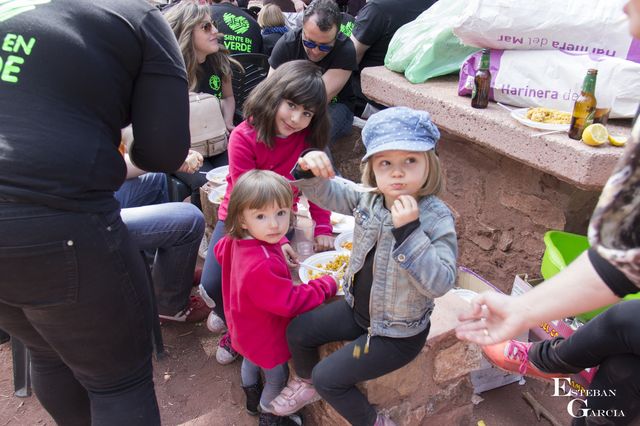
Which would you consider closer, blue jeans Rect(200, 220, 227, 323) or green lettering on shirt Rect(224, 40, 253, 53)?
blue jeans Rect(200, 220, 227, 323)

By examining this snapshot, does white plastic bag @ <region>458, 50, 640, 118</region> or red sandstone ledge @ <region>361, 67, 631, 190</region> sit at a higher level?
white plastic bag @ <region>458, 50, 640, 118</region>

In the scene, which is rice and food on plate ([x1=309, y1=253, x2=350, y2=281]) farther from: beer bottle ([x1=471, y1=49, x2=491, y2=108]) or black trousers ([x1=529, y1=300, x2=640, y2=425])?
beer bottle ([x1=471, y1=49, x2=491, y2=108])

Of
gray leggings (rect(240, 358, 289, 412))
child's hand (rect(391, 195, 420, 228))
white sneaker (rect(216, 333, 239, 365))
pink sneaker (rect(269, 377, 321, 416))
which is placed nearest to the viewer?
child's hand (rect(391, 195, 420, 228))

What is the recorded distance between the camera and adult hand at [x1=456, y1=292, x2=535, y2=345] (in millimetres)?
1316

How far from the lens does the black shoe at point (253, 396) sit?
7.91 ft

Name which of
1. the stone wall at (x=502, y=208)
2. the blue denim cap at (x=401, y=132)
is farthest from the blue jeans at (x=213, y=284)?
the stone wall at (x=502, y=208)

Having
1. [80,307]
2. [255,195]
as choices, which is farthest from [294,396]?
[80,307]

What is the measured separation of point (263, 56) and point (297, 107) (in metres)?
2.54

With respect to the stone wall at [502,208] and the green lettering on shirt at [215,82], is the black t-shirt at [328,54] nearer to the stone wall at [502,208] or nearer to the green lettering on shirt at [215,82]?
the green lettering on shirt at [215,82]

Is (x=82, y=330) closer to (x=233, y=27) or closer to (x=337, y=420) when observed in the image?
(x=337, y=420)

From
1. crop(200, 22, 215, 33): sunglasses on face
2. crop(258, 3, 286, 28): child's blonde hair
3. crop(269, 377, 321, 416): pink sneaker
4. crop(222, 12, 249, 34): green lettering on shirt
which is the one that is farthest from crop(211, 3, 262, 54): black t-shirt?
crop(269, 377, 321, 416): pink sneaker

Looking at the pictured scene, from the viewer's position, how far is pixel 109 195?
59.9 inches

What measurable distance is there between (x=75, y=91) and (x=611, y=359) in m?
2.12

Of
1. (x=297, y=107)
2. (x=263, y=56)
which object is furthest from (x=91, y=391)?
(x=263, y=56)
